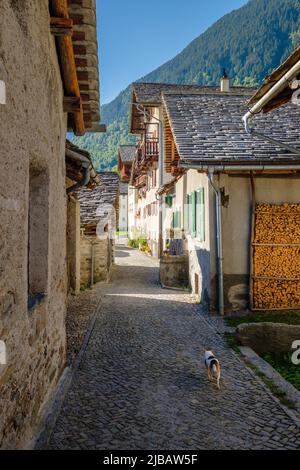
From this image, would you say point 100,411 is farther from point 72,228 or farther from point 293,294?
point 72,228

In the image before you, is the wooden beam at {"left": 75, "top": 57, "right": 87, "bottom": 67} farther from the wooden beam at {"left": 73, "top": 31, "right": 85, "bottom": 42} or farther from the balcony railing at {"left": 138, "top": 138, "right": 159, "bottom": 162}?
the balcony railing at {"left": 138, "top": 138, "right": 159, "bottom": 162}

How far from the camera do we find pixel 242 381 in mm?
5863

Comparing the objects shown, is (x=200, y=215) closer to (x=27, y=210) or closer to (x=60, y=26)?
(x=60, y=26)

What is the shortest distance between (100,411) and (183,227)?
34.0 ft

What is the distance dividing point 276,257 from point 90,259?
6452 millimetres

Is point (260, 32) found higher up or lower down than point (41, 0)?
higher up

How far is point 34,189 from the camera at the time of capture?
4914 mm

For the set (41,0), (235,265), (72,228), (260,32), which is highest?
(260,32)

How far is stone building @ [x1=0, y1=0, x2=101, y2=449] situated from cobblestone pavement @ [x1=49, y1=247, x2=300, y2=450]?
1.58 feet

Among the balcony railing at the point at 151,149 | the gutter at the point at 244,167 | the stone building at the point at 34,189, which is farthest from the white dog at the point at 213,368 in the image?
the balcony railing at the point at 151,149

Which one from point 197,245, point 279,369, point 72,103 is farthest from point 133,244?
point 72,103

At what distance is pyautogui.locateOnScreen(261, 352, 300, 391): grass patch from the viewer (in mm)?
6296

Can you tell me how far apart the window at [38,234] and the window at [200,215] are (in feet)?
20.2
